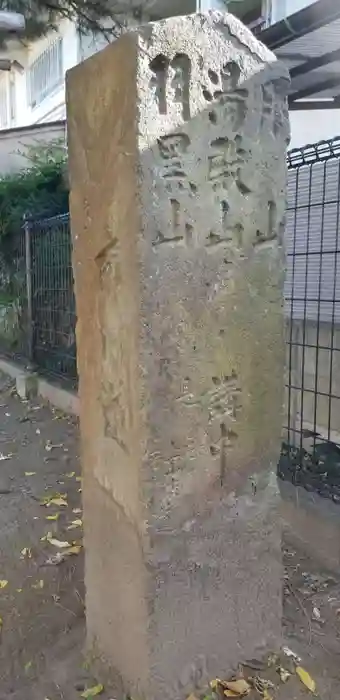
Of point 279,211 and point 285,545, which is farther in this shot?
point 285,545

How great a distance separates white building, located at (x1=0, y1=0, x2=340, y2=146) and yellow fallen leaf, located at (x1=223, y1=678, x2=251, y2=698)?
3.78 m

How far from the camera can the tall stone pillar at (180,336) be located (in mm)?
1888

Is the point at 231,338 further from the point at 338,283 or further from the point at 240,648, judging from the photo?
the point at 338,283

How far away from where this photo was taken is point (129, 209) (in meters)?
1.88

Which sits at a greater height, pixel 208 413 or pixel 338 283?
pixel 338 283

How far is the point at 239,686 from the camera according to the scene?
86.0 inches

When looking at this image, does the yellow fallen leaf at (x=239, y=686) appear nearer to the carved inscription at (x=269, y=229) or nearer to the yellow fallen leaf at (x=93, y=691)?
the yellow fallen leaf at (x=93, y=691)

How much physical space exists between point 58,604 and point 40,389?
14.8 ft

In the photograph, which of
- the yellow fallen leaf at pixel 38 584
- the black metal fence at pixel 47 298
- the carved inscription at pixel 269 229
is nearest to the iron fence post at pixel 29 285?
the black metal fence at pixel 47 298

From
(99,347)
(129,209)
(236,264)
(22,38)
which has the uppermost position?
(22,38)

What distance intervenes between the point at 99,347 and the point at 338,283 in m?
2.02

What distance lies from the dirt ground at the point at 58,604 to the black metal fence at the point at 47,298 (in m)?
2.31

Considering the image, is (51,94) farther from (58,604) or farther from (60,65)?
(58,604)

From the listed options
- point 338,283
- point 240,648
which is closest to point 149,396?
point 240,648
